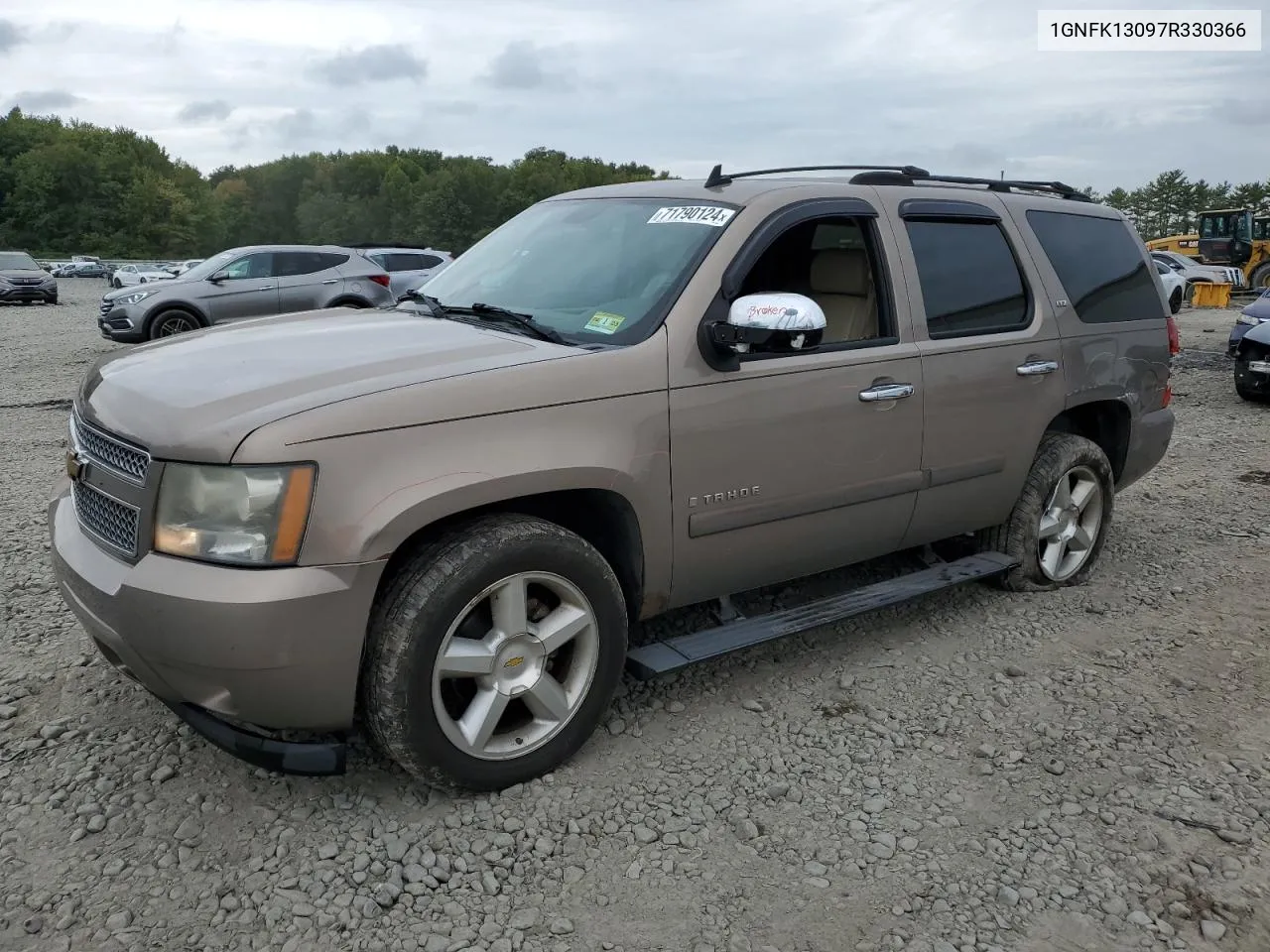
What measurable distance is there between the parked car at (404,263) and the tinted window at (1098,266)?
12.1 meters

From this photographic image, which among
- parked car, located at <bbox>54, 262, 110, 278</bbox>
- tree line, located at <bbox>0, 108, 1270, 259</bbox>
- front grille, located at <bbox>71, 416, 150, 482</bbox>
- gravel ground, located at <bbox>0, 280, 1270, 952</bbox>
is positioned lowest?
gravel ground, located at <bbox>0, 280, 1270, 952</bbox>

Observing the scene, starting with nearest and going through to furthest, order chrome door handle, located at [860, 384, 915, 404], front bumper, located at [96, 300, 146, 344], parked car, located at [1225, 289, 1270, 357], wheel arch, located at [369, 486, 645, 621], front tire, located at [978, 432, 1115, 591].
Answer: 1. wheel arch, located at [369, 486, 645, 621]
2. chrome door handle, located at [860, 384, 915, 404]
3. front tire, located at [978, 432, 1115, 591]
4. parked car, located at [1225, 289, 1270, 357]
5. front bumper, located at [96, 300, 146, 344]

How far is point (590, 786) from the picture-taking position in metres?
3.10

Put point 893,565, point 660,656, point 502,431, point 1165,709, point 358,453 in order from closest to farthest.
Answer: point 358,453, point 502,431, point 660,656, point 1165,709, point 893,565

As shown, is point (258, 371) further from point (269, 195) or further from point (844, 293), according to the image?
point (269, 195)

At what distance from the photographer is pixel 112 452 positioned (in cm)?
285

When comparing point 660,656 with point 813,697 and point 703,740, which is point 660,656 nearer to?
point 703,740

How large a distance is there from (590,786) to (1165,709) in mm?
2137

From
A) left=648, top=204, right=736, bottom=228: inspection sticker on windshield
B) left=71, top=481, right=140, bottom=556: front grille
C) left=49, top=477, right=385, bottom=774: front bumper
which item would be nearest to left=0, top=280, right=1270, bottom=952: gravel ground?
left=49, top=477, right=385, bottom=774: front bumper

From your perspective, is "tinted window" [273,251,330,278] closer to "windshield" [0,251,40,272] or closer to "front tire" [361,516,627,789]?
"front tire" [361,516,627,789]

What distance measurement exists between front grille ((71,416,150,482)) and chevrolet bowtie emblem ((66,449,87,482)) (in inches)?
1.0

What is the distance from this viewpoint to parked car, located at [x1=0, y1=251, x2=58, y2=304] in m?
27.5

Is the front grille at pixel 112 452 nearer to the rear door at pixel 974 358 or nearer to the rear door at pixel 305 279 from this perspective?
the rear door at pixel 974 358

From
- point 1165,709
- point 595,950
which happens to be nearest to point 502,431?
point 595,950
